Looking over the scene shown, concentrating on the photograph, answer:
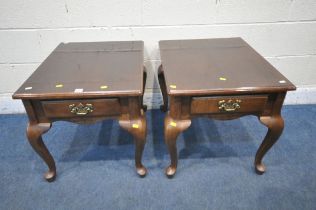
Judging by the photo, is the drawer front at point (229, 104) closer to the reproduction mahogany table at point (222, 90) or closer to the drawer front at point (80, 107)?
the reproduction mahogany table at point (222, 90)

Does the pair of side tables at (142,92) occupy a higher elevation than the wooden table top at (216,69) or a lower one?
lower

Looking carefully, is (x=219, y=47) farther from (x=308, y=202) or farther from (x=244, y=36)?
(x=308, y=202)

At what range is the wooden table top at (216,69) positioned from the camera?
943mm

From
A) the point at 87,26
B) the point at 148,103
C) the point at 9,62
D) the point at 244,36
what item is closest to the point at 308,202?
the point at 244,36

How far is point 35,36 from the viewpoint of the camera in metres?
1.51

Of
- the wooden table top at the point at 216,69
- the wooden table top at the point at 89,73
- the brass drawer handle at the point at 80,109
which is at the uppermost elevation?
the wooden table top at the point at 216,69

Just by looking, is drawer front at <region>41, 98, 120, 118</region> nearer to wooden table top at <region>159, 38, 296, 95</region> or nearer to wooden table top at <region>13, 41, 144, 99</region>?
wooden table top at <region>13, 41, 144, 99</region>

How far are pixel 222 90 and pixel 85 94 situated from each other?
Result: 1.79 ft

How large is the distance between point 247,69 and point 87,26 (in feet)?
3.29

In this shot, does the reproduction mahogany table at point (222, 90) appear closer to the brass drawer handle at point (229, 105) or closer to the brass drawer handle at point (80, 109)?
the brass drawer handle at point (229, 105)

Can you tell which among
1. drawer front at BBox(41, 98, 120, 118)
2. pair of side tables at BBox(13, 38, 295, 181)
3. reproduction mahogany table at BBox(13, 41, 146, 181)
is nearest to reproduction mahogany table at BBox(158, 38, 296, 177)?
pair of side tables at BBox(13, 38, 295, 181)

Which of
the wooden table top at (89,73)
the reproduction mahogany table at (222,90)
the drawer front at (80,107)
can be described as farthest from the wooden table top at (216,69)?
the drawer front at (80,107)

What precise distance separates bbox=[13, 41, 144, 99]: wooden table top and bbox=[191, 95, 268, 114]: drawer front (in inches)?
10.3

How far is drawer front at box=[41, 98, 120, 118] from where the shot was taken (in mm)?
984
